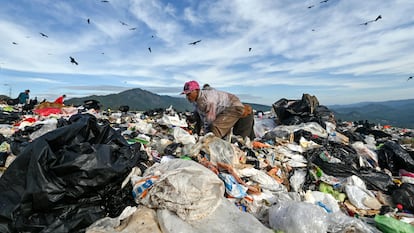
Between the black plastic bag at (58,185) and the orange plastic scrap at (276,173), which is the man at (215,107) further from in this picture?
the black plastic bag at (58,185)

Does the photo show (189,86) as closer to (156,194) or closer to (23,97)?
(156,194)

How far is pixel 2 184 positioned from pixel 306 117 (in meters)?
6.58

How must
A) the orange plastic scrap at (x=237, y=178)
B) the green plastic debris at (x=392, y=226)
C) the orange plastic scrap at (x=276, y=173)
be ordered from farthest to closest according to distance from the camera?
the orange plastic scrap at (x=276, y=173)
the orange plastic scrap at (x=237, y=178)
the green plastic debris at (x=392, y=226)

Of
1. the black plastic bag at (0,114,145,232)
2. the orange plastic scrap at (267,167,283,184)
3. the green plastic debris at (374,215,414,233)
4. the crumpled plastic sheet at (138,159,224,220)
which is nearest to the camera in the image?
the black plastic bag at (0,114,145,232)

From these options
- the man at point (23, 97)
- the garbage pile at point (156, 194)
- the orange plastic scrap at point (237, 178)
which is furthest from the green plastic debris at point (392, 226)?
the man at point (23, 97)

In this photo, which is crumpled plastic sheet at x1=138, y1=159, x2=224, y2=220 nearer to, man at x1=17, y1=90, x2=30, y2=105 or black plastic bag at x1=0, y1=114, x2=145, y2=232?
black plastic bag at x1=0, y1=114, x2=145, y2=232

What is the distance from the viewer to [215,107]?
13.7ft

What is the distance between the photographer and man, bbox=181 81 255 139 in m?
4.01

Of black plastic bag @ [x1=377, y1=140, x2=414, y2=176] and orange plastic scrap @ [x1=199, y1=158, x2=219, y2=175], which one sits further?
black plastic bag @ [x1=377, y1=140, x2=414, y2=176]

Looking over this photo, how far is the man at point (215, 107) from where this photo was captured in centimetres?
401

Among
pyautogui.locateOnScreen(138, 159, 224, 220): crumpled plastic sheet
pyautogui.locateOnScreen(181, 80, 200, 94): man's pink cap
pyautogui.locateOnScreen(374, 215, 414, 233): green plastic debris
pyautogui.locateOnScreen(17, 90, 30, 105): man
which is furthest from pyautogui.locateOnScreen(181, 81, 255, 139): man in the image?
pyautogui.locateOnScreen(17, 90, 30, 105): man

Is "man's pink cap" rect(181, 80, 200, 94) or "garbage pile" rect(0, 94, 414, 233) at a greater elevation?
"man's pink cap" rect(181, 80, 200, 94)

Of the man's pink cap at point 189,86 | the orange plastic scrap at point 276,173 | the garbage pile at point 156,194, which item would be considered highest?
the man's pink cap at point 189,86

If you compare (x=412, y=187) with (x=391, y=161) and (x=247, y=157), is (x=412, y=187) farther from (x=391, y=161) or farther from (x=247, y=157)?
(x=247, y=157)
